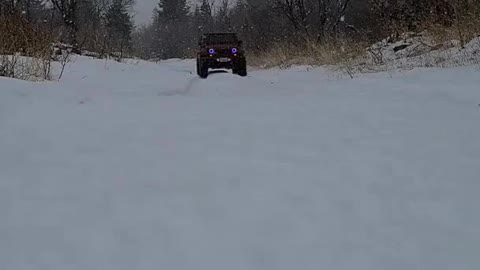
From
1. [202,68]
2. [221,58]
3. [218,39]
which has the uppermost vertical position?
[218,39]

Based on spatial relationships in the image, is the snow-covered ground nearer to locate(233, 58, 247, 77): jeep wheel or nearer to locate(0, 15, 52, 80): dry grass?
locate(0, 15, 52, 80): dry grass

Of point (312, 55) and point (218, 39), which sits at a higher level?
point (218, 39)

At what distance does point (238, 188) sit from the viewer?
2322 mm

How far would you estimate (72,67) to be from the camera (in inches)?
354

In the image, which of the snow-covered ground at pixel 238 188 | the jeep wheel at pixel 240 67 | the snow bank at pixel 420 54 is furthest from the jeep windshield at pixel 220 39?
the snow-covered ground at pixel 238 188

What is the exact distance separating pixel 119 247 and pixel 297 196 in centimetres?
87

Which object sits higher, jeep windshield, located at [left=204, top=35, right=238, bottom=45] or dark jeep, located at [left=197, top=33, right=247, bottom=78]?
jeep windshield, located at [left=204, top=35, right=238, bottom=45]

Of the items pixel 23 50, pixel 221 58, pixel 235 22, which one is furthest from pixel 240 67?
pixel 235 22

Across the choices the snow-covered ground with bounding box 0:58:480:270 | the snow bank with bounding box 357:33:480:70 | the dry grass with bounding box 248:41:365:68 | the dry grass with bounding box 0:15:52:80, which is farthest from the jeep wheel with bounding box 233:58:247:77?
the snow-covered ground with bounding box 0:58:480:270

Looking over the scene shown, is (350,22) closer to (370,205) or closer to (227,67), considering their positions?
(227,67)

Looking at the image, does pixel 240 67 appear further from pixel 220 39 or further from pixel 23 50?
pixel 23 50

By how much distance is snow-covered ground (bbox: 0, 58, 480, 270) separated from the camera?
1.78 meters

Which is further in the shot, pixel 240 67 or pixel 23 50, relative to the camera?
pixel 240 67

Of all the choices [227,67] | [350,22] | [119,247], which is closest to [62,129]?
[119,247]
